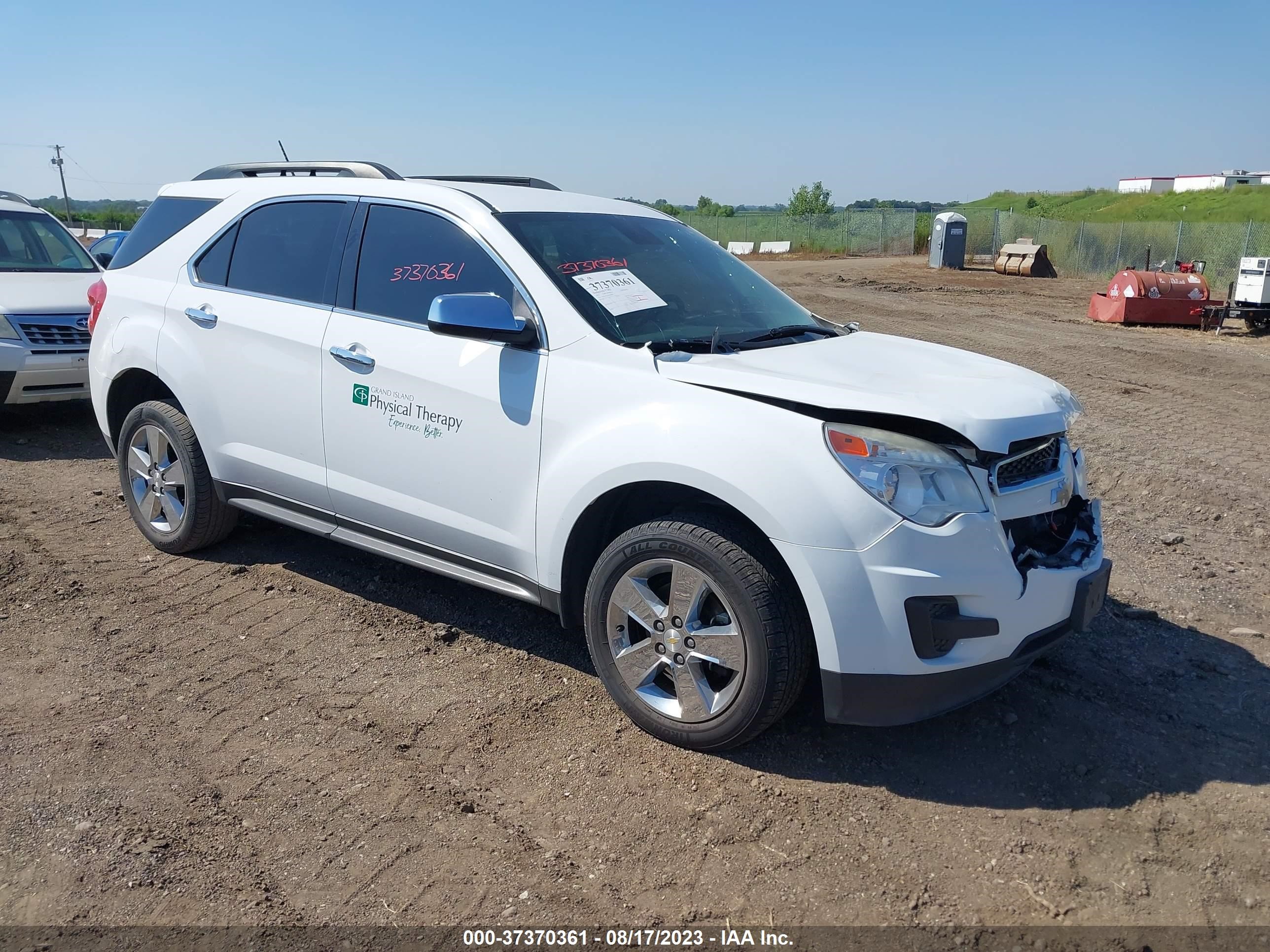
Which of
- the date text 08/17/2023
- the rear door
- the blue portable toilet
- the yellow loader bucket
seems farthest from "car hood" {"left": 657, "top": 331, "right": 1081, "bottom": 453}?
the blue portable toilet

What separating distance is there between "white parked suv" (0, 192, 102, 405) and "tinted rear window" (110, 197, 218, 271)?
122 inches

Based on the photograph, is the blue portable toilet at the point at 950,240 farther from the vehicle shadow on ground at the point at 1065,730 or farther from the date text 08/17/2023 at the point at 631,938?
the date text 08/17/2023 at the point at 631,938

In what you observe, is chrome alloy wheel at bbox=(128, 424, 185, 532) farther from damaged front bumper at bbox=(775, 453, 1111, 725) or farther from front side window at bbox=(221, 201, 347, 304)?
damaged front bumper at bbox=(775, 453, 1111, 725)

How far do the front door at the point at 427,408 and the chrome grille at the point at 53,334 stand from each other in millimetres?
4804

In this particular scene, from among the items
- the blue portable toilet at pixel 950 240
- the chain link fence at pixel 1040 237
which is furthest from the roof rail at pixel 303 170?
the blue portable toilet at pixel 950 240

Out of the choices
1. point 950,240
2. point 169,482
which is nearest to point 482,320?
point 169,482

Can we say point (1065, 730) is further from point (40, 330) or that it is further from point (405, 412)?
point (40, 330)

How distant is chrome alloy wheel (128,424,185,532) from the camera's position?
5.09m

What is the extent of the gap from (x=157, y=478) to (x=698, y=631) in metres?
3.33

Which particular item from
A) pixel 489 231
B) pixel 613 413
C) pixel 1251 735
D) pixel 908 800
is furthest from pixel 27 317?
pixel 1251 735

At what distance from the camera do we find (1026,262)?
3036cm

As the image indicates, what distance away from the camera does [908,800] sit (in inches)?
128

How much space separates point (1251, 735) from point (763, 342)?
2331 mm

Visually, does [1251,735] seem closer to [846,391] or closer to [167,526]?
[846,391]
